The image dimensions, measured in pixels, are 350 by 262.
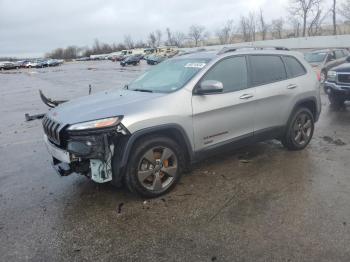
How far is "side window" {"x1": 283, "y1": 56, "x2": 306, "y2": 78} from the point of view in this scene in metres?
6.13

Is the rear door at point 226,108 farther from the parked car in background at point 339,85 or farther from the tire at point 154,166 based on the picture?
the parked car in background at point 339,85

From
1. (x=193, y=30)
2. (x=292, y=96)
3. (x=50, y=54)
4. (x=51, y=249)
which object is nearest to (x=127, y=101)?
(x=51, y=249)

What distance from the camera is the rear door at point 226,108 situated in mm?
4793

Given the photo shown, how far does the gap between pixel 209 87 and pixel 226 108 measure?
50cm

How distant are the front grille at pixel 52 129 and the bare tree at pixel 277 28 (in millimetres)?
92285

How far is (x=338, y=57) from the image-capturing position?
1767cm

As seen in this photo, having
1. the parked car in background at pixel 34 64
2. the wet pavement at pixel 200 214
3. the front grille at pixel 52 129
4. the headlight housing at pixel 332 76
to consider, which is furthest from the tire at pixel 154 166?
the parked car in background at pixel 34 64

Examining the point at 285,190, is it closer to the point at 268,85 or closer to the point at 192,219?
the point at 192,219

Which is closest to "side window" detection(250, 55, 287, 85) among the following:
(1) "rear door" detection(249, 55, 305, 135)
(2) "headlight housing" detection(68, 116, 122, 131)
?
(1) "rear door" detection(249, 55, 305, 135)

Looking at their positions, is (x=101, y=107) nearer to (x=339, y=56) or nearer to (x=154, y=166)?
(x=154, y=166)

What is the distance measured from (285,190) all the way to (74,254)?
2661 mm

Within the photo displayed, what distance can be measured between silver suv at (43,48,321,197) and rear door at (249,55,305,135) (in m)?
0.02

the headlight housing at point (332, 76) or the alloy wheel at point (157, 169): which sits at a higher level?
the headlight housing at point (332, 76)

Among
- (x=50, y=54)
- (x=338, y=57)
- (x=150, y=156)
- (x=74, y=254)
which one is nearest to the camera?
(x=74, y=254)
